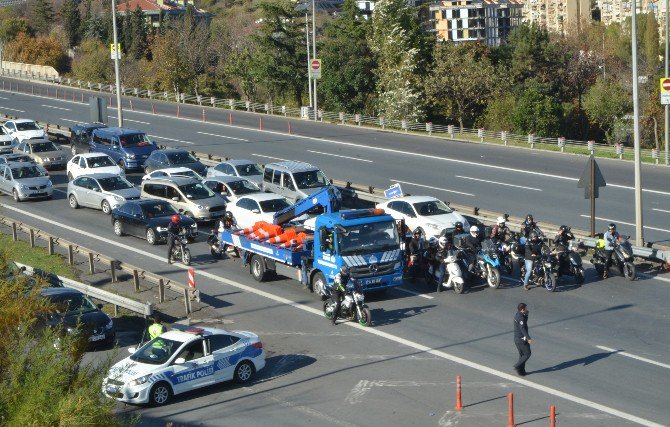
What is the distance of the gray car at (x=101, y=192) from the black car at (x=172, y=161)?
476cm

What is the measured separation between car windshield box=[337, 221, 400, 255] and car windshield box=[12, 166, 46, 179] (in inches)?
765

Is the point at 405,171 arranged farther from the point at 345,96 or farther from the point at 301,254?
the point at 345,96

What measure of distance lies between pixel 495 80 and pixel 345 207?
37974 millimetres

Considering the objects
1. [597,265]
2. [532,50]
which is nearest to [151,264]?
[597,265]

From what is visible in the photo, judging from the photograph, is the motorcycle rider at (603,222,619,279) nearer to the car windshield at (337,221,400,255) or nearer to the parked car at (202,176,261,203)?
the car windshield at (337,221,400,255)

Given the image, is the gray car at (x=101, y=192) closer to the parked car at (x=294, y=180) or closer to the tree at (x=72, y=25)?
the parked car at (x=294, y=180)

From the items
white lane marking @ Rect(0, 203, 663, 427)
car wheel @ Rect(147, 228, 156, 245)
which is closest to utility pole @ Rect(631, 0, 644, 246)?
white lane marking @ Rect(0, 203, 663, 427)

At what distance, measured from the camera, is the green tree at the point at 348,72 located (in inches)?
2970

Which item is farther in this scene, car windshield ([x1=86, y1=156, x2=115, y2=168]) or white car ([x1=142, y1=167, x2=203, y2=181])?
car windshield ([x1=86, y1=156, x2=115, y2=168])

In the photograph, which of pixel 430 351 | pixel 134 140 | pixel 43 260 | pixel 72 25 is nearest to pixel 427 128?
→ pixel 134 140

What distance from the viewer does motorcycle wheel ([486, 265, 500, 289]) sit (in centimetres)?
2544

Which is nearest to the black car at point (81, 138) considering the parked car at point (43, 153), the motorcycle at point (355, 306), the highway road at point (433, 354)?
the parked car at point (43, 153)

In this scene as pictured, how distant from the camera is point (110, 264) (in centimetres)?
2708

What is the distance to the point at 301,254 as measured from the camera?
25.4m
